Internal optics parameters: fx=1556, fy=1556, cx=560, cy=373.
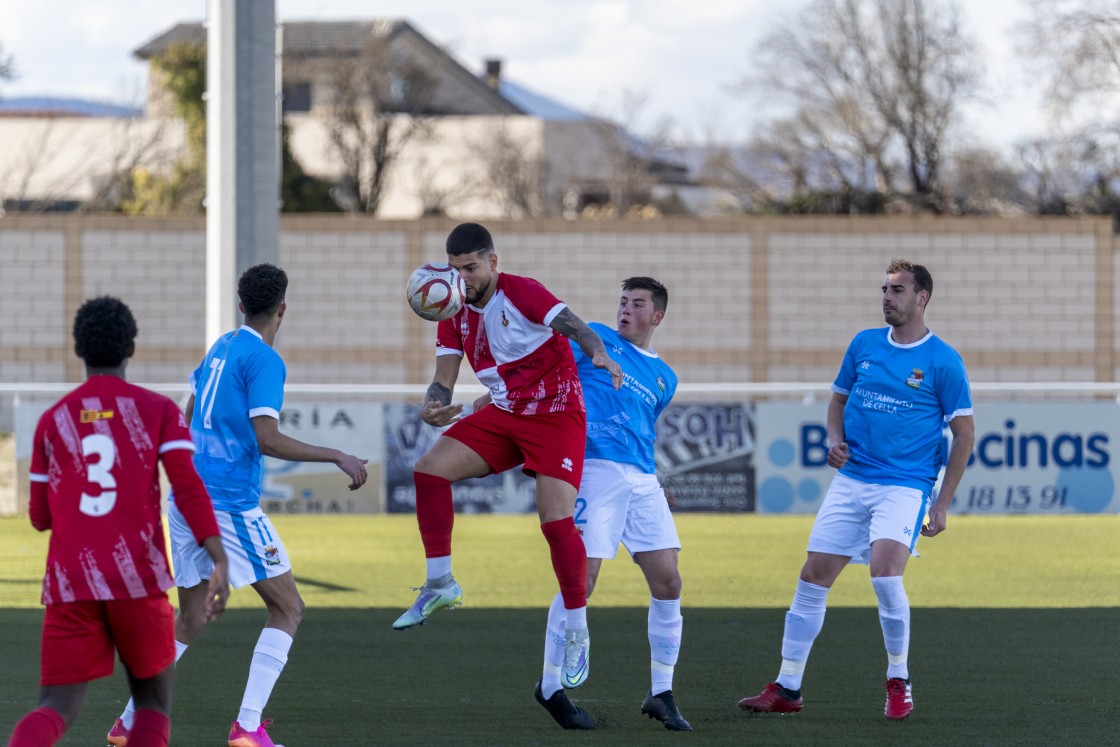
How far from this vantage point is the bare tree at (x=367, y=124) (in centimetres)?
5066

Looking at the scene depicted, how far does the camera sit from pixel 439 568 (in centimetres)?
693

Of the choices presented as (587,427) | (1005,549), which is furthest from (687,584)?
(587,427)

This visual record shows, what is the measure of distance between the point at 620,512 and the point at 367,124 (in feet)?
150

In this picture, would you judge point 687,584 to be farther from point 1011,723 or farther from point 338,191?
point 338,191

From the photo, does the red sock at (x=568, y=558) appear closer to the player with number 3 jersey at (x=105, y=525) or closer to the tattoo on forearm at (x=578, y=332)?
the tattoo on forearm at (x=578, y=332)

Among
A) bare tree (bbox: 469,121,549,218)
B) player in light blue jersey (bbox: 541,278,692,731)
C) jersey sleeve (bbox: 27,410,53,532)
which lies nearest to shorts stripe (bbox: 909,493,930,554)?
player in light blue jersey (bbox: 541,278,692,731)

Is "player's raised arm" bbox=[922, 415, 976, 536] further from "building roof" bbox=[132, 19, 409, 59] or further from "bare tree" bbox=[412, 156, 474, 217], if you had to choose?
"building roof" bbox=[132, 19, 409, 59]

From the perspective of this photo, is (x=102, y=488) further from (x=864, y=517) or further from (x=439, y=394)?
(x=864, y=517)

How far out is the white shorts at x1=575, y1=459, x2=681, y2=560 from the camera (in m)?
7.09

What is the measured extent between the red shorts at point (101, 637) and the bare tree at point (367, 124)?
45836mm

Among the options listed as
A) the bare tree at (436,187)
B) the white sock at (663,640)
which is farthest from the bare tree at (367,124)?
the white sock at (663,640)

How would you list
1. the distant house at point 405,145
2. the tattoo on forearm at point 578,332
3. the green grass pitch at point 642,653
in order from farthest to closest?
1. the distant house at point 405,145
2. the green grass pitch at point 642,653
3. the tattoo on forearm at point 578,332

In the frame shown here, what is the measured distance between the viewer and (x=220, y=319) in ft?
43.3

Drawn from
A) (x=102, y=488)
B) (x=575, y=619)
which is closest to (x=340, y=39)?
(x=575, y=619)
